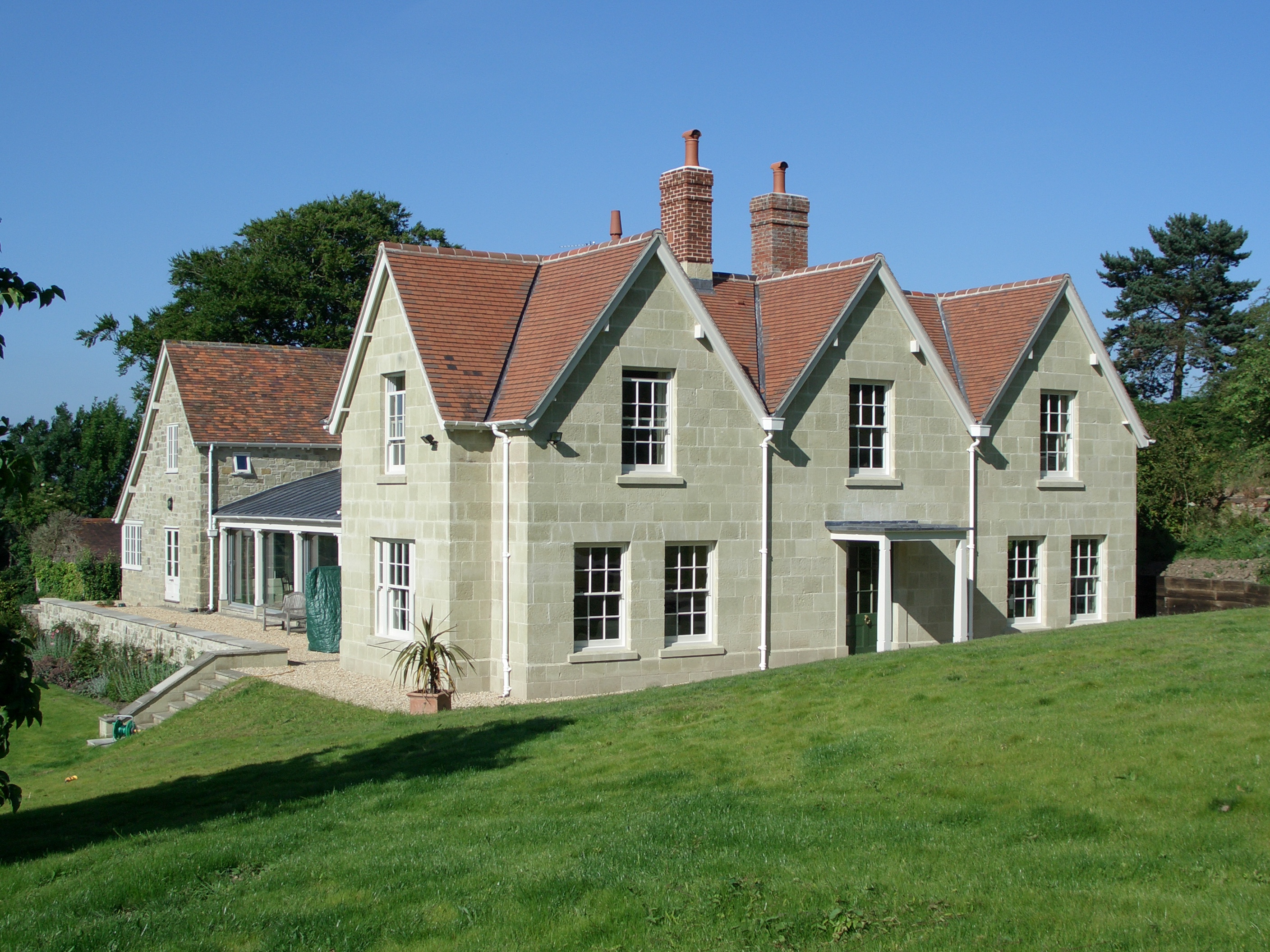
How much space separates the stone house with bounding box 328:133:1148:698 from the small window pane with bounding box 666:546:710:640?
5cm

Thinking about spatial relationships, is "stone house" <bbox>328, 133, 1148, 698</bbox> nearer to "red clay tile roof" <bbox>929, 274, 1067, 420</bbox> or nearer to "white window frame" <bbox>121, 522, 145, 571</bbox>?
"red clay tile roof" <bbox>929, 274, 1067, 420</bbox>

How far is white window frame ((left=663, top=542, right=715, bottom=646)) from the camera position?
21500 millimetres

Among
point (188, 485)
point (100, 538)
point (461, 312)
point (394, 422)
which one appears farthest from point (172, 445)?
point (461, 312)

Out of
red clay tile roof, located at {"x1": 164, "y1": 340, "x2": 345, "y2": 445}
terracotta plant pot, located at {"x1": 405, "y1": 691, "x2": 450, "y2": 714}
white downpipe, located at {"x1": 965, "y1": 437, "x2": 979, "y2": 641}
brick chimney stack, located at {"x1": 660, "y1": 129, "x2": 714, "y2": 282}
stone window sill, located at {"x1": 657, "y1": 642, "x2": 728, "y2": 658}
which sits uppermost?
brick chimney stack, located at {"x1": 660, "y1": 129, "x2": 714, "y2": 282}

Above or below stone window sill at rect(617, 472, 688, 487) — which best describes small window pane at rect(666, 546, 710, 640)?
below

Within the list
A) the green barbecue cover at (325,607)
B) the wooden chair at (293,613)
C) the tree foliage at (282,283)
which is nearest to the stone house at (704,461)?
the green barbecue cover at (325,607)

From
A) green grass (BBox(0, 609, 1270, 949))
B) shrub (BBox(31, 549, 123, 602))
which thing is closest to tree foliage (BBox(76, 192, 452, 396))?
shrub (BBox(31, 549, 123, 602))

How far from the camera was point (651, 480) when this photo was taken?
69.0ft

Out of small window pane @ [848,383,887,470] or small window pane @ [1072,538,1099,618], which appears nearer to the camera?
small window pane @ [848,383,887,470]

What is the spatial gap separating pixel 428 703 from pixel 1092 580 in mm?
15202

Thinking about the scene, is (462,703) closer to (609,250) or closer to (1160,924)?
(609,250)

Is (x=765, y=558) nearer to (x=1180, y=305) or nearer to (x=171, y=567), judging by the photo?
(x=171, y=567)

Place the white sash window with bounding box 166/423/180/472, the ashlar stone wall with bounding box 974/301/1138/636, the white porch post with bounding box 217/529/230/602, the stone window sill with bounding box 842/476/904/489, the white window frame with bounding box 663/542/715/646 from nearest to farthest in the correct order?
the white window frame with bounding box 663/542/715/646 < the stone window sill with bounding box 842/476/904/489 < the ashlar stone wall with bounding box 974/301/1138/636 < the white porch post with bounding box 217/529/230/602 < the white sash window with bounding box 166/423/180/472

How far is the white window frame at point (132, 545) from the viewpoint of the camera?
134 ft
